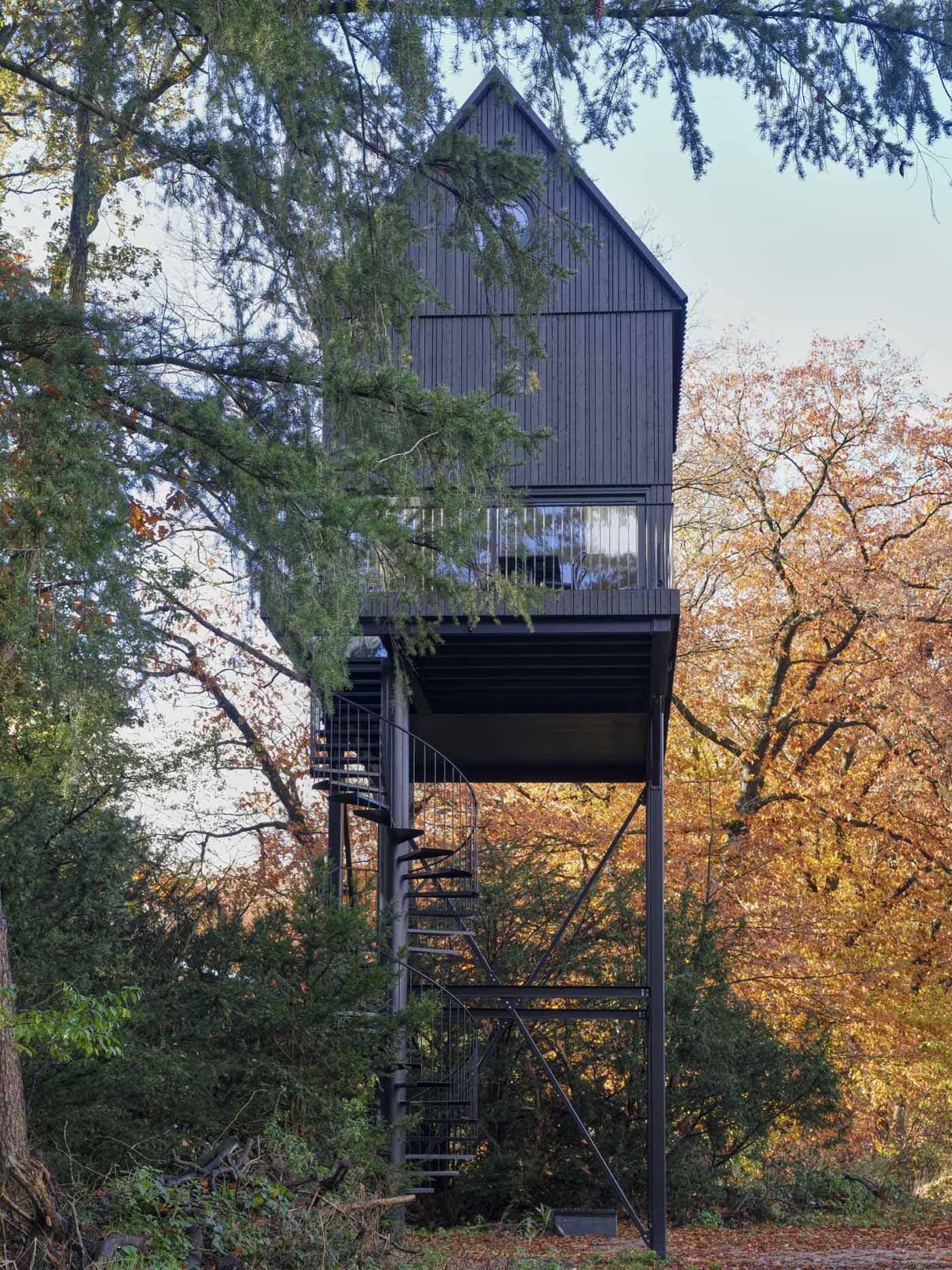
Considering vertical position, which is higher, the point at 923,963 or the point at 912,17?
the point at 912,17

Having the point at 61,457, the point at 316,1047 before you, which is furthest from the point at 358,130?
the point at 316,1047

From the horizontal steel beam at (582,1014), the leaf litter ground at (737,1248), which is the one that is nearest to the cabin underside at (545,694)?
the horizontal steel beam at (582,1014)

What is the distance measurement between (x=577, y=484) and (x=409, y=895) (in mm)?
4001

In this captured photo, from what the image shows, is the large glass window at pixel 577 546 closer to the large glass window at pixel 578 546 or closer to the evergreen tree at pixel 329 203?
the large glass window at pixel 578 546

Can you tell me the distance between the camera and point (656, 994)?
13.0 metres

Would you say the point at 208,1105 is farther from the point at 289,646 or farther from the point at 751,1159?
the point at 751,1159

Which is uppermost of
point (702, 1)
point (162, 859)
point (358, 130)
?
point (702, 1)

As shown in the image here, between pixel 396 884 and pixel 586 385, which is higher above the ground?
pixel 586 385

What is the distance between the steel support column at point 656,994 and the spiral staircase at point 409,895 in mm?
1633

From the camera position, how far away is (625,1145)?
51.9ft

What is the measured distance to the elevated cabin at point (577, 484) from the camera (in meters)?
11.8

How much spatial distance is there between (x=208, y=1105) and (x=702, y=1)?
7899 mm

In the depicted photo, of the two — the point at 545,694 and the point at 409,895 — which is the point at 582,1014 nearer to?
the point at 409,895

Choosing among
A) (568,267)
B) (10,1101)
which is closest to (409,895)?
(568,267)
